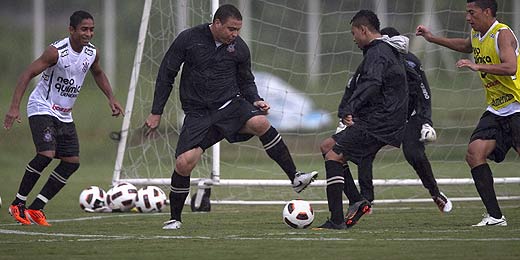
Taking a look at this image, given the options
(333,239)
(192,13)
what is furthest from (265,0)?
(333,239)

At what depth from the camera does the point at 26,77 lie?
1255 centimetres

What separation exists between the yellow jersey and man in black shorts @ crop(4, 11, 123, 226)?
13.0ft

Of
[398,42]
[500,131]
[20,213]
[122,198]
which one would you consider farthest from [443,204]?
[20,213]

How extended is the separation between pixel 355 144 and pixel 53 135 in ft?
11.0

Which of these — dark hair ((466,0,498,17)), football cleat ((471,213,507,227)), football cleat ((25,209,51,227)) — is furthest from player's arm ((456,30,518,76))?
football cleat ((25,209,51,227))

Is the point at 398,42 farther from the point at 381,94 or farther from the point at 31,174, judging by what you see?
the point at 31,174

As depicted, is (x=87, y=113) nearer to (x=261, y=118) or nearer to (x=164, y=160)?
(x=164, y=160)

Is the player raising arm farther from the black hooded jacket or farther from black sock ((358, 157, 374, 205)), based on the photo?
black sock ((358, 157, 374, 205))

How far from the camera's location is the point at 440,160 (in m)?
17.1

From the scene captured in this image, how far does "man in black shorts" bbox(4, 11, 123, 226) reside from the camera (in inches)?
504

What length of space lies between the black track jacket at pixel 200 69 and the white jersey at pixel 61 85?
134cm

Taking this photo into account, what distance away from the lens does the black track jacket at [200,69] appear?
11.9 meters

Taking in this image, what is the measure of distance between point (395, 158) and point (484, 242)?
25.6 ft

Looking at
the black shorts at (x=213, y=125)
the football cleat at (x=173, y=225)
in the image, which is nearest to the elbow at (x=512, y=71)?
the black shorts at (x=213, y=125)
